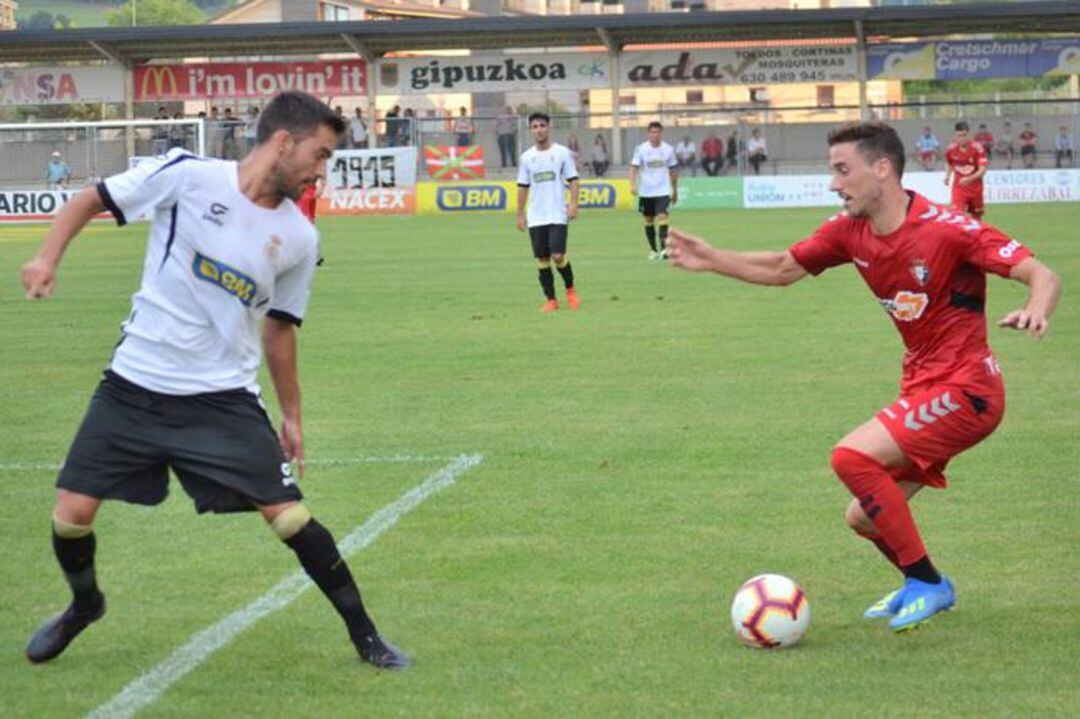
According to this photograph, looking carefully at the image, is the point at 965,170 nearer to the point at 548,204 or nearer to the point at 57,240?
the point at 548,204

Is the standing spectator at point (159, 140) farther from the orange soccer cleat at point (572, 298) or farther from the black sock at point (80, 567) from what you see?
the black sock at point (80, 567)

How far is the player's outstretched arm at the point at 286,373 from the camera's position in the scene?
646 cm

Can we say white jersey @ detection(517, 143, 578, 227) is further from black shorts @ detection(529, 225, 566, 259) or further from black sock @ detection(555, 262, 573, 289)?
black sock @ detection(555, 262, 573, 289)

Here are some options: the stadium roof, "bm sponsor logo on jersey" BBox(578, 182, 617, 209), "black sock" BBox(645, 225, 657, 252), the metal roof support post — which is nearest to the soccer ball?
"black sock" BBox(645, 225, 657, 252)

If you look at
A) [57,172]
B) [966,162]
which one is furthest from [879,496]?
[57,172]

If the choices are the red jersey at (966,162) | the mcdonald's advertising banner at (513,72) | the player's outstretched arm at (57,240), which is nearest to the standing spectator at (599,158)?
the mcdonald's advertising banner at (513,72)

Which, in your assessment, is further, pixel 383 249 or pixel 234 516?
pixel 383 249

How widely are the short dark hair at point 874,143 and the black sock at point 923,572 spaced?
4.81ft

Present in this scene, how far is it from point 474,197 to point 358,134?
5175 mm

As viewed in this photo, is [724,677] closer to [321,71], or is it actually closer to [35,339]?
[35,339]

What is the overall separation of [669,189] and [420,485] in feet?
64.1

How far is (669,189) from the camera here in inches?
1144

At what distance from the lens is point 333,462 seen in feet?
35.7

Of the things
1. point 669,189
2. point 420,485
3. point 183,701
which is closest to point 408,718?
point 183,701
